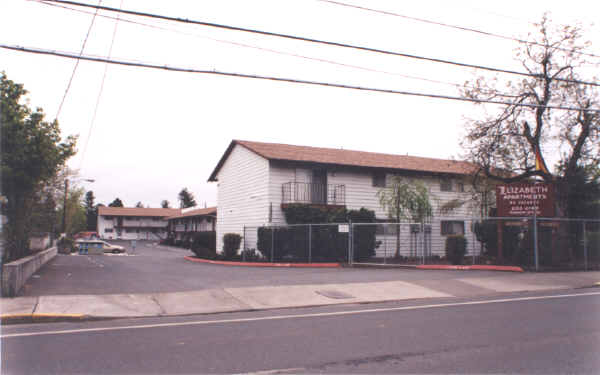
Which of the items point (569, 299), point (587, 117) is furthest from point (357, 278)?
point (587, 117)

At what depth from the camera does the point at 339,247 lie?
21328mm

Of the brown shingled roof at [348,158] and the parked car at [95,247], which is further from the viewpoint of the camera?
the parked car at [95,247]

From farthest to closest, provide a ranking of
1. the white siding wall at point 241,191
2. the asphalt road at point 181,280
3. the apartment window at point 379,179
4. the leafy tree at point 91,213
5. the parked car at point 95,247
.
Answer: the leafy tree at point 91,213, the parked car at point 95,247, the apartment window at point 379,179, the white siding wall at point 241,191, the asphalt road at point 181,280

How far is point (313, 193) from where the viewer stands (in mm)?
24328

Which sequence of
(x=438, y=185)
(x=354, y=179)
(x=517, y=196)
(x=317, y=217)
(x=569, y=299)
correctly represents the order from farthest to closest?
(x=438, y=185) → (x=354, y=179) → (x=317, y=217) → (x=517, y=196) → (x=569, y=299)

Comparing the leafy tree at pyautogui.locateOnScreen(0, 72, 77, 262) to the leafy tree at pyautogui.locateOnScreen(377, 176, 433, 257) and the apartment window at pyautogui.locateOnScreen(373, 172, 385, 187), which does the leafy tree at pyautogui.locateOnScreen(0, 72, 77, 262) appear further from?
the apartment window at pyautogui.locateOnScreen(373, 172, 385, 187)

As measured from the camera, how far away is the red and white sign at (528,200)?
17922 millimetres

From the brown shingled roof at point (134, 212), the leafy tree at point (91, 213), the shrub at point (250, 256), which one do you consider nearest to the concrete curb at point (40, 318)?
the shrub at point (250, 256)

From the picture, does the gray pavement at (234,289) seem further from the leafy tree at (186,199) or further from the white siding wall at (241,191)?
the leafy tree at (186,199)

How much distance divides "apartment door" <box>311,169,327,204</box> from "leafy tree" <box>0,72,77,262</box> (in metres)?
Answer: 12.7

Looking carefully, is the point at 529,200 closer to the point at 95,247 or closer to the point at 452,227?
the point at 452,227

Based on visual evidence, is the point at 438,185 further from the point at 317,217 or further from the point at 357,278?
the point at 357,278

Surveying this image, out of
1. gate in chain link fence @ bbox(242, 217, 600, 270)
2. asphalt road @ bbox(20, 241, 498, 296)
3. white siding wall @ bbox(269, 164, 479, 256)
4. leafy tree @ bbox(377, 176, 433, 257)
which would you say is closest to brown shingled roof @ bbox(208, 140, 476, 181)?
white siding wall @ bbox(269, 164, 479, 256)

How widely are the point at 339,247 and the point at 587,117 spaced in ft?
39.4
